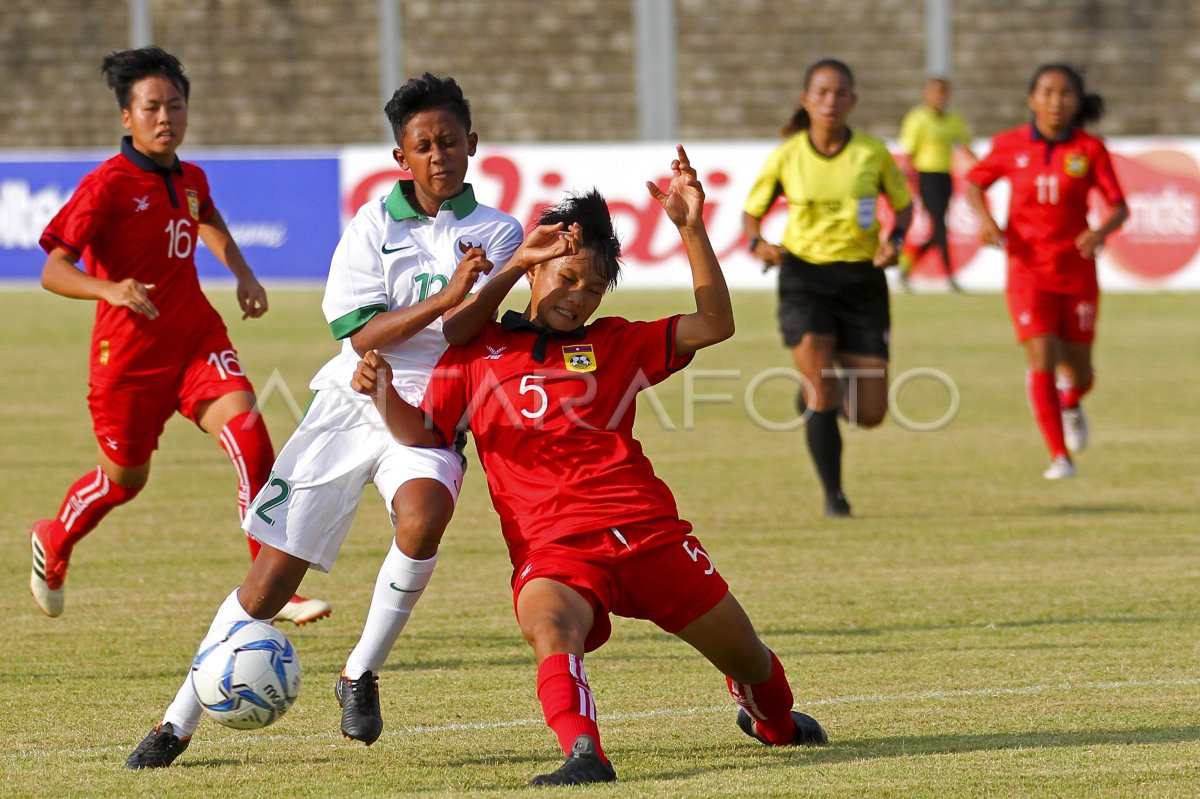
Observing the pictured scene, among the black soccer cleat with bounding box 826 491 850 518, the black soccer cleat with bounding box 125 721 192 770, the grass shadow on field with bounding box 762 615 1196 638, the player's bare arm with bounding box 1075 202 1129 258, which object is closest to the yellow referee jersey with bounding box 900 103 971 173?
the player's bare arm with bounding box 1075 202 1129 258

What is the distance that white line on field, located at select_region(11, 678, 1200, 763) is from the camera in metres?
5.05

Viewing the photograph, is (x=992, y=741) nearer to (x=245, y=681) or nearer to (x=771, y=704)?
(x=771, y=704)

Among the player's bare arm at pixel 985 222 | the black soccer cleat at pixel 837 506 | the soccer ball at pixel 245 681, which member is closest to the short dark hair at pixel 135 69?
the soccer ball at pixel 245 681

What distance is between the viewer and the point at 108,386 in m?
6.84

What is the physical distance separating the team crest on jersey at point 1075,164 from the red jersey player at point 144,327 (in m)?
5.11

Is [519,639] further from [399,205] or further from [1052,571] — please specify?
[1052,571]

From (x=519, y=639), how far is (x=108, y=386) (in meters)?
1.75

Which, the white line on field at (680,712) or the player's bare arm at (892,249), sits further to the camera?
the player's bare arm at (892,249)

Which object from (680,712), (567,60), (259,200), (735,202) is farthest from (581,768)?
(567,60)

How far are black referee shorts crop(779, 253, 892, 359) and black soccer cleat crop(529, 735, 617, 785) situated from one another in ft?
16.4

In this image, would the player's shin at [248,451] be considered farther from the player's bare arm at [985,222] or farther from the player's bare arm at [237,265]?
the player's bare arm at [985,222]

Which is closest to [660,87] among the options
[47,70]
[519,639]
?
[47,70]

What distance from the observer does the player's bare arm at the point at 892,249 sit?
8984mm

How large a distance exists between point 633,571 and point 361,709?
0.81 m
